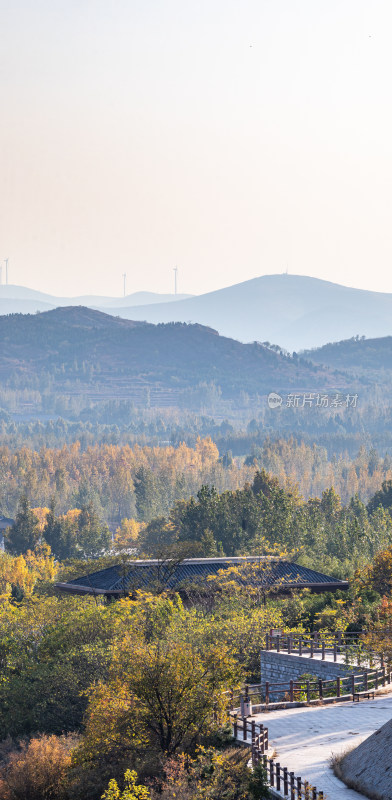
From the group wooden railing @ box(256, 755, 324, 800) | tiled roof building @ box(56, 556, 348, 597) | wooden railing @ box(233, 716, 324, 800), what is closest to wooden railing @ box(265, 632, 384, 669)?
wooden railing @ box(233, 716, 324, 800)

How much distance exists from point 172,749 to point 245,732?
7.93ft

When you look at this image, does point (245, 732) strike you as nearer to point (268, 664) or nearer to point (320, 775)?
point (320, 775)

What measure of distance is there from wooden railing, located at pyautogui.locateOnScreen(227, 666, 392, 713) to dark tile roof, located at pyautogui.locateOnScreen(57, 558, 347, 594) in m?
27.1

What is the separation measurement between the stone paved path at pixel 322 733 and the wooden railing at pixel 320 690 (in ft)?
2.21

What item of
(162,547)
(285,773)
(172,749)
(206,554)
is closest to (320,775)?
(285,773)

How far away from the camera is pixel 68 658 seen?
52.7 m

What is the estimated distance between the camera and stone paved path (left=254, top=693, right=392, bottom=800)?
31398 mm

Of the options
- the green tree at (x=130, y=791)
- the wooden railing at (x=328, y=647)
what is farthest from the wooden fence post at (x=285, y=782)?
Result: the wooden railing at (x=328, y=647)

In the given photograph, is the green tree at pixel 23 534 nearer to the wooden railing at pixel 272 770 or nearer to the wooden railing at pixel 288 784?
the wooden railing at pixel 272 770

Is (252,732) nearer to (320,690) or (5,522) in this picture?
(320,690)

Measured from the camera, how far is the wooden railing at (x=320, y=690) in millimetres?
41562

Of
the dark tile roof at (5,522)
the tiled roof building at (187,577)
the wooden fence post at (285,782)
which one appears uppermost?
the wooden fence post at (285,782)

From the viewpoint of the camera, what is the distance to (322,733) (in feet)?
121

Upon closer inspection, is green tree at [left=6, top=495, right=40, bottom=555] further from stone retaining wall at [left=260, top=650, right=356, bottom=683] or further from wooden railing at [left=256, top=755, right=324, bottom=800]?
wooden railing at [left=256, top=755, right=324, bottom=800]
